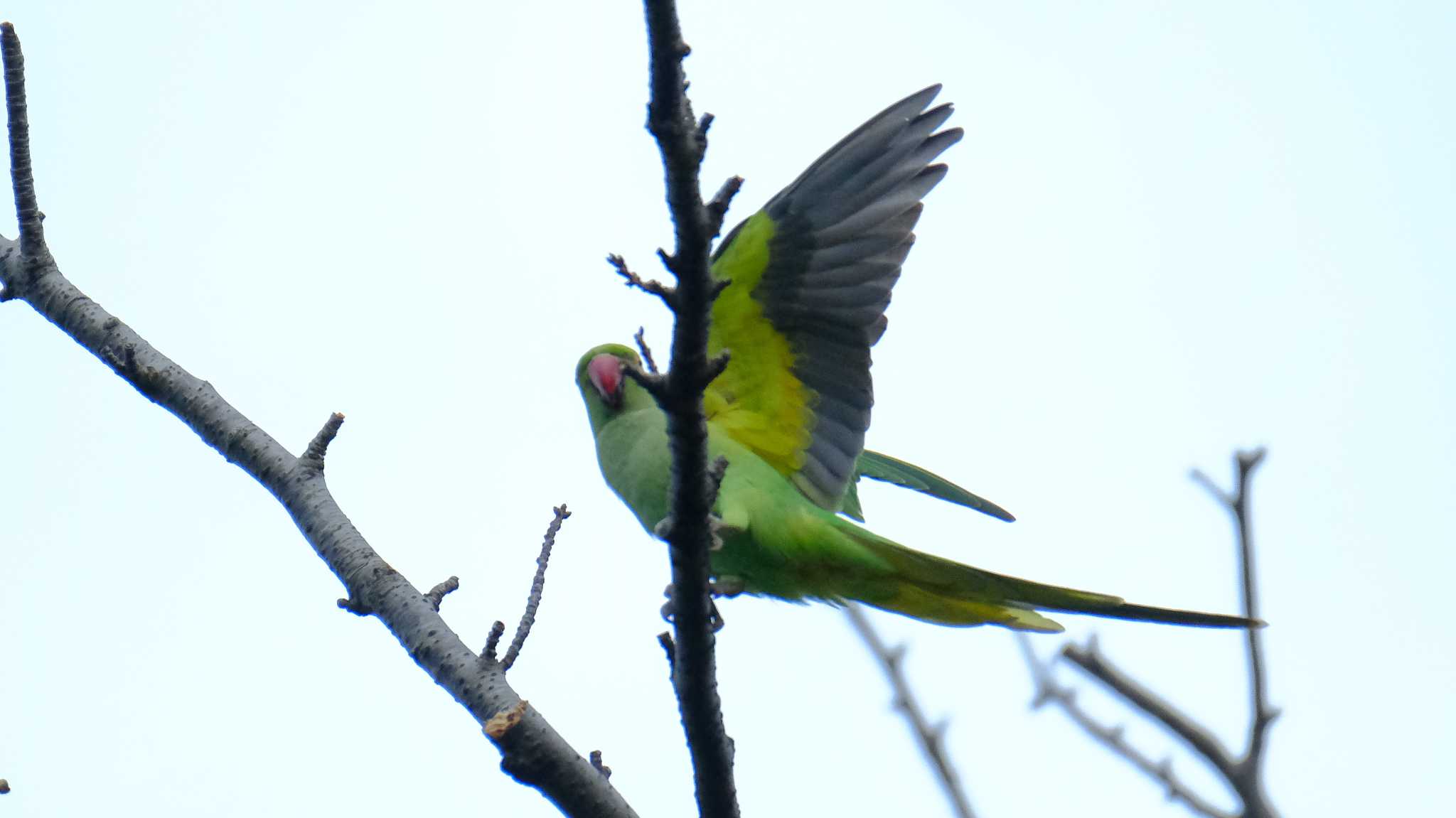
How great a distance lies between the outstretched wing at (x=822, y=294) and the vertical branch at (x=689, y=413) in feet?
3.94

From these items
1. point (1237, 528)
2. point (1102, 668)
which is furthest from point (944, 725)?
point (1237, 528)

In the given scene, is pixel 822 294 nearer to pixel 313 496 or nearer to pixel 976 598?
pixel 976 598

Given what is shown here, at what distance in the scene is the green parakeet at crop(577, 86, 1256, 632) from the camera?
13.3ft

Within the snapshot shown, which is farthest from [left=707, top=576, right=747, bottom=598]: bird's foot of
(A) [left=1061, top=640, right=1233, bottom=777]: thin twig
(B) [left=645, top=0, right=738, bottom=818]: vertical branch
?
(A) [left=1061, top=640, right=1233, bottom=777]: thin twig

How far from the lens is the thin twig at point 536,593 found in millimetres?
3336

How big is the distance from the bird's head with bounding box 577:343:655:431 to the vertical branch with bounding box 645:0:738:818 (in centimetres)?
177

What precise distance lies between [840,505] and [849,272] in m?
0.89

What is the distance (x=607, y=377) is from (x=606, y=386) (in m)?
0.04

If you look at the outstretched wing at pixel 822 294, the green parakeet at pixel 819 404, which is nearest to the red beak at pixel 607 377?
the green parakeet at pixel 819 404

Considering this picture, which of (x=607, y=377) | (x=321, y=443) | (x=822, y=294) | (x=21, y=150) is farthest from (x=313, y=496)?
(x=822, y=294)

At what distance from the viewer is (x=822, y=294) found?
426 centimetres

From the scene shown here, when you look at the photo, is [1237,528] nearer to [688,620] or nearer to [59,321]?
[688,620]

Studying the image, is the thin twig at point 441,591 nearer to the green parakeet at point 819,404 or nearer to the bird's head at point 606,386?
the green parakeet at point 819,404

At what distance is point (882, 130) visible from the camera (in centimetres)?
407
